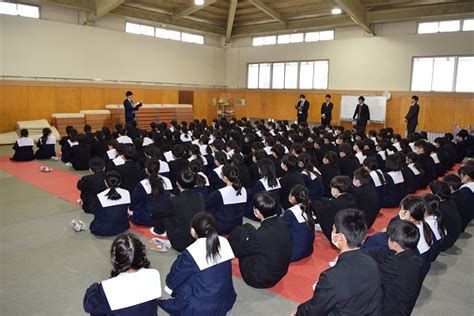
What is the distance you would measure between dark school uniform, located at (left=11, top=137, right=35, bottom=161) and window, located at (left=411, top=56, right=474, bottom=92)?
43.1 feet

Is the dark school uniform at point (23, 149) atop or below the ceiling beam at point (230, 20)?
below

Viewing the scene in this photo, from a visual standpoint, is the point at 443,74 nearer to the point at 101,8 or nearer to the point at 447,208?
the point at 447,208

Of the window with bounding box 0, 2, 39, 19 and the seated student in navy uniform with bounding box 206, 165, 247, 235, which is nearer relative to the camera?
the seated student in navy uniform with bounding box 206, 165, 247, 235

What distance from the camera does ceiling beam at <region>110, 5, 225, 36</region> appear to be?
1511 cm

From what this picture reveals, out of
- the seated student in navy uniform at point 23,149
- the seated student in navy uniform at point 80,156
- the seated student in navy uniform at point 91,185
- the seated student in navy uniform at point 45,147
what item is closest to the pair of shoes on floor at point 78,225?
the seated student in navy uniform at point 91,185

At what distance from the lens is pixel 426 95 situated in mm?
13844

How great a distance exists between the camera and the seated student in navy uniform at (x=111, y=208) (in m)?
4.53

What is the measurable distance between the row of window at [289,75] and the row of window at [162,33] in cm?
309

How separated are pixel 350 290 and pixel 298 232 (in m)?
2.04

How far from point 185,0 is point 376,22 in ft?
26.0

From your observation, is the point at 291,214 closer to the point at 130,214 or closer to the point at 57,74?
the point at 130,214

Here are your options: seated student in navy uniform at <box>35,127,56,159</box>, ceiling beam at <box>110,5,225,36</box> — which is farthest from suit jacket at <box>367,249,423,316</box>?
ceiling beam at <box>110,5,225,36</box>

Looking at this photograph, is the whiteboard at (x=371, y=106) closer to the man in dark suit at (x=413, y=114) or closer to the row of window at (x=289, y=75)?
the row of window at (x=289, y=75)

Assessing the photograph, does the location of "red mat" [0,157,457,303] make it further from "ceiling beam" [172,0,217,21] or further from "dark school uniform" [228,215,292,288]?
"ceiling beam" [172,0,217,21]
